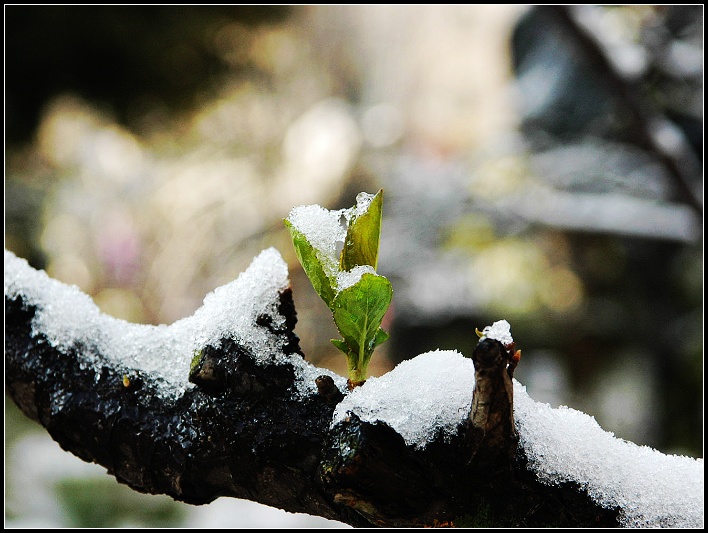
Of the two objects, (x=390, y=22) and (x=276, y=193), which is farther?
(x=390, y=22)

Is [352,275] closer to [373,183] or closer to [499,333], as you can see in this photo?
[499,333]

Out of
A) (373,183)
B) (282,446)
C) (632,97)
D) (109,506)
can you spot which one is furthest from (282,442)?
(373,183)

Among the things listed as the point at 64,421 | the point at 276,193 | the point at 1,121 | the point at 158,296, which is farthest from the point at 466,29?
the point at 64,421

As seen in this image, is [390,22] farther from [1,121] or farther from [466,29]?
[1,121]

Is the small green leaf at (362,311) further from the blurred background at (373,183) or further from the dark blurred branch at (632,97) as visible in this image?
the blurred background at (373,183)

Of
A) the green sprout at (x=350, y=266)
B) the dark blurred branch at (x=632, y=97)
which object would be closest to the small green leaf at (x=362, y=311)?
the green sprout at (x=350, y=266)

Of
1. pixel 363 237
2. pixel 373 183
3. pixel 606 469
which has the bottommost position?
pixel 606 469

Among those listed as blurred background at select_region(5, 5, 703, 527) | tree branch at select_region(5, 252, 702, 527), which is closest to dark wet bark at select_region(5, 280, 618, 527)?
tree branch at select_region(5, 252, 702, 527)

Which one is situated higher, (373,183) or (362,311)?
(373,183)
